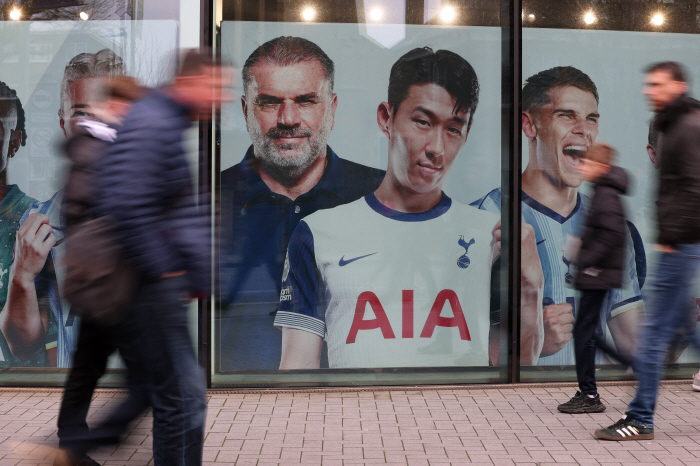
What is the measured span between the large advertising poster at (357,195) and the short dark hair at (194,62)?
2.64 m

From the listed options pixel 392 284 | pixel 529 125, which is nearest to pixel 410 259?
pixel 392 284

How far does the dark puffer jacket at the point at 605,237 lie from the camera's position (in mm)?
4652

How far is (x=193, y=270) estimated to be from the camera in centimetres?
291

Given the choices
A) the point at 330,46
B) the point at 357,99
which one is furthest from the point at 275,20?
the point at 357,99

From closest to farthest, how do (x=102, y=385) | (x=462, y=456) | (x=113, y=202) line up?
(x=113, y=202), (x=462, y=456), (x=102, y=385)

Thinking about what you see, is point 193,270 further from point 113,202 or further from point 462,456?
point 462,456

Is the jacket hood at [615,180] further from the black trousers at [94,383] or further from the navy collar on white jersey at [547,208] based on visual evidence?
the black trousers at [94,383]

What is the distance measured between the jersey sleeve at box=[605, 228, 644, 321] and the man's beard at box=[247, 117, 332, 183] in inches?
111

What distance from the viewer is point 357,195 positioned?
593cm

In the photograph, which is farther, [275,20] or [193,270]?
[275,20]

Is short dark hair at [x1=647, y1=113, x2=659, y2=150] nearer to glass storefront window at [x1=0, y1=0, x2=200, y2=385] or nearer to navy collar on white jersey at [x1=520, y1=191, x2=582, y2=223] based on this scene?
navy collar on white jersey at [x1=520, y1=191, x2=582, y2=223]

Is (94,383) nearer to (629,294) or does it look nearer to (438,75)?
(438,75)

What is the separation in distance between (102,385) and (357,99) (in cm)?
306

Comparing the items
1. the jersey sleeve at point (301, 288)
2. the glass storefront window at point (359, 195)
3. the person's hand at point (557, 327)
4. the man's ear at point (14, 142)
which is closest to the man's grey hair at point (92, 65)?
the man's ear at point (14, 142)
